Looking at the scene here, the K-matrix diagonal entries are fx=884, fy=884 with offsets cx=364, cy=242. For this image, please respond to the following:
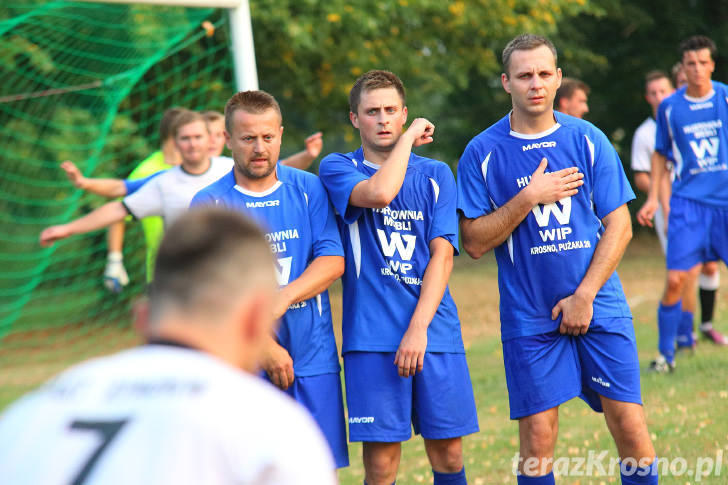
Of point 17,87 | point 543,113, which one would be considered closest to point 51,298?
point 17,87

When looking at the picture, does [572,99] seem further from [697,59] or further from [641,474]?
[641,474]

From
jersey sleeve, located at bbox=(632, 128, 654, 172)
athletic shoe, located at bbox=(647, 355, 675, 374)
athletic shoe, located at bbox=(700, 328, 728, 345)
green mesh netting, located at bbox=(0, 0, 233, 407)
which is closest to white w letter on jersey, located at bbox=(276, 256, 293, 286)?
athletic shoe, located at bbox=(647, 355, 675, 374)

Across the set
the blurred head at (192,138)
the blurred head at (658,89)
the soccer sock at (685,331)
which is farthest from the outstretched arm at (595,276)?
the blurred head at (658,89)

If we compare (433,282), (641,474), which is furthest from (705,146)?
(433,282)

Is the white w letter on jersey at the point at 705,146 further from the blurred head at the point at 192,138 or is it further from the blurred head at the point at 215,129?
the blurred head at the point at 192,138

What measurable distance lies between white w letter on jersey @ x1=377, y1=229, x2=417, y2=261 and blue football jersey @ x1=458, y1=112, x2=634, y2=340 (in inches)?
12.5

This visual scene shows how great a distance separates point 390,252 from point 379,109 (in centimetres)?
68

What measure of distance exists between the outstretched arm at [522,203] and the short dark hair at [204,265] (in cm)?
247

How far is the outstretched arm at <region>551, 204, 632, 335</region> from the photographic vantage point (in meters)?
3.92

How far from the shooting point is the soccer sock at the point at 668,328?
7.34 m

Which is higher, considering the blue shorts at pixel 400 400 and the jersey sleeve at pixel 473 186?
the jersey sleeve at pixel 473 186

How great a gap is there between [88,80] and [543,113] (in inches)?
348

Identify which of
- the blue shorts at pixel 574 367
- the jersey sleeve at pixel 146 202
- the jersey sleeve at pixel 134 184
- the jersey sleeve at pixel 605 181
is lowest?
the blue shorts at pixel 574 367

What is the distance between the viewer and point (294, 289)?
381cm
